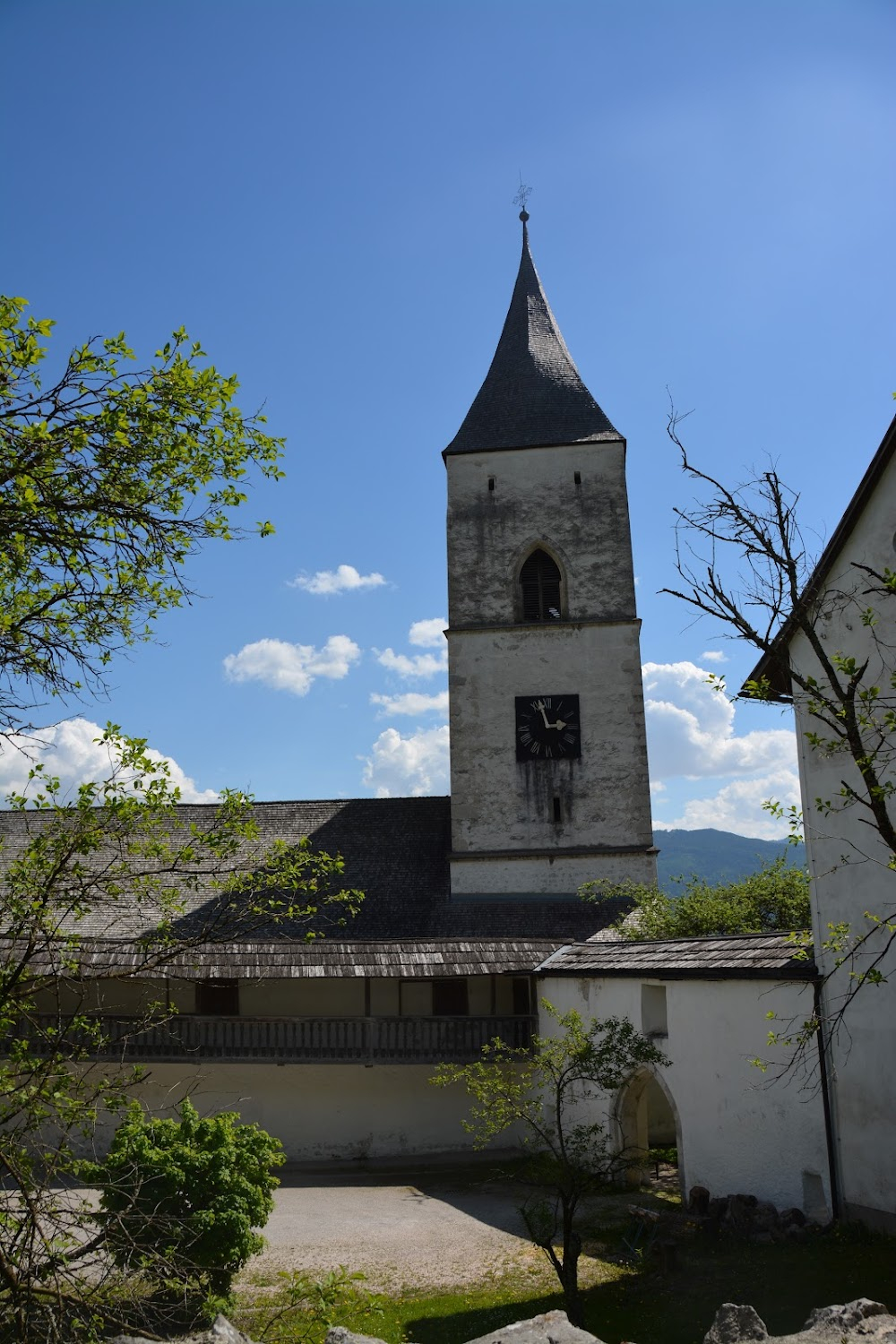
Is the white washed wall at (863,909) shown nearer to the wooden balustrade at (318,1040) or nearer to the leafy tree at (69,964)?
the leafy tree at (69,964)

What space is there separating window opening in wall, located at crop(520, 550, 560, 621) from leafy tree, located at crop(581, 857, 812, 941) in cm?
679

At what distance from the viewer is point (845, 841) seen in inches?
433

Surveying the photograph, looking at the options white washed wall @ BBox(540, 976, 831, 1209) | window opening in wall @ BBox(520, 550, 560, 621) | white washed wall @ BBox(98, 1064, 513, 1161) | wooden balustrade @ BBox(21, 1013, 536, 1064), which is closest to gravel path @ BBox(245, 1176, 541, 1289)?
white washed wall @ BBox(98, 1064, 513, 1161)

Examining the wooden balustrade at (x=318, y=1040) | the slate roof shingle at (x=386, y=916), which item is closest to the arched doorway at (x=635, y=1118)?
the wooden balustrade at (x=318, y=1040)

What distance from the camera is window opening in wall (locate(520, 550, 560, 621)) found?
26.0 m

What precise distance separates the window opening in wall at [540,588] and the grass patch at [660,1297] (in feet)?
53.5

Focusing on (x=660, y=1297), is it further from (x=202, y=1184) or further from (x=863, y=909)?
(x=202, y=1184)

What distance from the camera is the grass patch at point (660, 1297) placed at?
945 cm

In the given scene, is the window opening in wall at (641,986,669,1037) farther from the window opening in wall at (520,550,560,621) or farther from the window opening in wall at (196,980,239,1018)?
the window opening in wall at (520,550,560,621)

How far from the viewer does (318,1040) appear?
57.8 ft

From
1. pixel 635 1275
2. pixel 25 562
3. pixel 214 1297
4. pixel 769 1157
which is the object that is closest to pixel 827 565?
pixel 769 1157

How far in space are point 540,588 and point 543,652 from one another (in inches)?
74.0

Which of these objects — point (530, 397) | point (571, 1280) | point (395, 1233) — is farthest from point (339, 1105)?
point (530, 397)

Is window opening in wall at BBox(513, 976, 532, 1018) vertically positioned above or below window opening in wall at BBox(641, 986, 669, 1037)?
below
